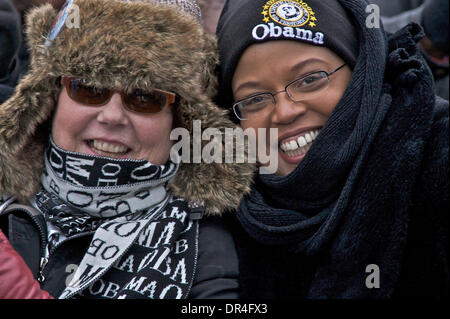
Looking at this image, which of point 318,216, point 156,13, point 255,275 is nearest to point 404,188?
point 318,216

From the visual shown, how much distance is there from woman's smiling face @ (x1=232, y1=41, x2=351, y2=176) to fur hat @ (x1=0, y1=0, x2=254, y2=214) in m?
0.19

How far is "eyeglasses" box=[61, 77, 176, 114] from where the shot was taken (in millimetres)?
1871

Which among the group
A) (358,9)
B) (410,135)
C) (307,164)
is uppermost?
(358,9)

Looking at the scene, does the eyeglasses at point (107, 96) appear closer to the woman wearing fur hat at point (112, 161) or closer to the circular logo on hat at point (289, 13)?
the woman wearing fur hat at point (112, 161)

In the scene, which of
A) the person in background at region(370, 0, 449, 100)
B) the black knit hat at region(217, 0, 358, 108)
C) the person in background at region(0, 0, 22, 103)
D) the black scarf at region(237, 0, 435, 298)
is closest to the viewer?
the black scarf at region(237, 0, 435, 298)

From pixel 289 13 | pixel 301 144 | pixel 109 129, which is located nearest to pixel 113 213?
pixel 109 129

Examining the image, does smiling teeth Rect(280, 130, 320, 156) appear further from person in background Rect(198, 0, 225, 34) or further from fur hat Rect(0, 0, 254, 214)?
person in background Rect(198, 0, 225, 34)

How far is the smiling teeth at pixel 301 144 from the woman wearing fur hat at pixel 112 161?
22cm

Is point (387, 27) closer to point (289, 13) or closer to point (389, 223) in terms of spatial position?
point (289, 13)

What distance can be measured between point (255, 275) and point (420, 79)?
3.34 ft

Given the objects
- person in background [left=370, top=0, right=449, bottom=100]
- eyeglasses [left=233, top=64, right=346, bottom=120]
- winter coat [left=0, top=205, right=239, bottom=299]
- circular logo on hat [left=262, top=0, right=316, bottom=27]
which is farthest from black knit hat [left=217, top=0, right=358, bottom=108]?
person in background [left=370, top=0, right=449, bottom=100]
